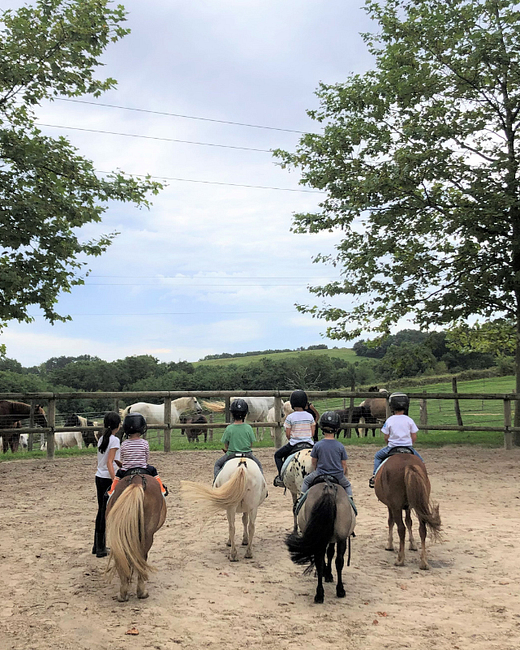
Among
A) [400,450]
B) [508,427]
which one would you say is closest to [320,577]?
[400,450]

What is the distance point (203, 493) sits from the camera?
Answer: 19.1 feet

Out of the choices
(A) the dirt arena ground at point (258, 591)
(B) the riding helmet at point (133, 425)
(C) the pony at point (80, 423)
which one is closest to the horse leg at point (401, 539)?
(A) the dirt arena ground at point (258, 591)

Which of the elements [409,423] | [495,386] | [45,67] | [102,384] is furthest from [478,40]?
[102,384]

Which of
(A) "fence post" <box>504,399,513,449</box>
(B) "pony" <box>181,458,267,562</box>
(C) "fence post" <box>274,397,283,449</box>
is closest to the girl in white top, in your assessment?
(B) "pony" <box>181,458,267,562</box>

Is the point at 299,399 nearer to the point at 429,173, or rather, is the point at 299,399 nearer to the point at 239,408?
the point at 239,408

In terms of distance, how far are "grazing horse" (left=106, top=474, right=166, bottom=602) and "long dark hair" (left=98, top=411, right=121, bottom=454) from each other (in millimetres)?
959

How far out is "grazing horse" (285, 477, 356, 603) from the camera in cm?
486

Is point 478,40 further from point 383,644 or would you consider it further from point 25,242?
point 383,644

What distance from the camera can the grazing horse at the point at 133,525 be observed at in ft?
15.4

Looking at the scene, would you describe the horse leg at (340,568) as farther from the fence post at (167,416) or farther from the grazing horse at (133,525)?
the fence post at (167,416)

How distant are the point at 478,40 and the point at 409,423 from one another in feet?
37.7

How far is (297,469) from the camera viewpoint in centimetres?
638

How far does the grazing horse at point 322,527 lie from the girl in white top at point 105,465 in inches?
84.3

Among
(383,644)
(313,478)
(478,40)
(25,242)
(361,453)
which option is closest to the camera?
(383,644)
